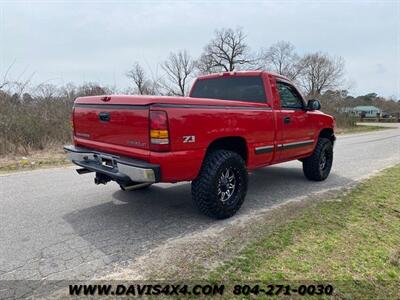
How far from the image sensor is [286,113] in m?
5.37

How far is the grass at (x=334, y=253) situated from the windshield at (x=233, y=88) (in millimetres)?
2033

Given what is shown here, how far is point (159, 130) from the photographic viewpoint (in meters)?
3.47

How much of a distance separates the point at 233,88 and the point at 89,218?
312 cm

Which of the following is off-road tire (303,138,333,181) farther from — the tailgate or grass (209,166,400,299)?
the tailgate

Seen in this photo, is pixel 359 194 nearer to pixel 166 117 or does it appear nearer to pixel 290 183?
pixel 290 183

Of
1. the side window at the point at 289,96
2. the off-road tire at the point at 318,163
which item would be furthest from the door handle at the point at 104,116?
the off-road tire at the point at 318,163

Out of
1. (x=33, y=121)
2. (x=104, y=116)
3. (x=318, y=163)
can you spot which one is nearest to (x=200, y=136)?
(x=104, y=116)

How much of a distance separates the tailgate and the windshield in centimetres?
215

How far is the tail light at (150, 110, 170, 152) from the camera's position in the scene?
11.3 feet

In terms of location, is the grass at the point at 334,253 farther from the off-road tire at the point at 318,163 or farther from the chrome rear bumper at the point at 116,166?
the off-road tire at the point at 318,163

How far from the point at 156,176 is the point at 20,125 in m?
Answer: 9.57

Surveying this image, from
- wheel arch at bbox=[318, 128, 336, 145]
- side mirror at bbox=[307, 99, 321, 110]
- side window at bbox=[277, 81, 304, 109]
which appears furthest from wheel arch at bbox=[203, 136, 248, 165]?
wheel arch at bbox=[318, 128, 336, 145]

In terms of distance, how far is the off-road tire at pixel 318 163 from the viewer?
6488 mm

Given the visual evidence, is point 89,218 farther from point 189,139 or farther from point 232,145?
point 232,145
